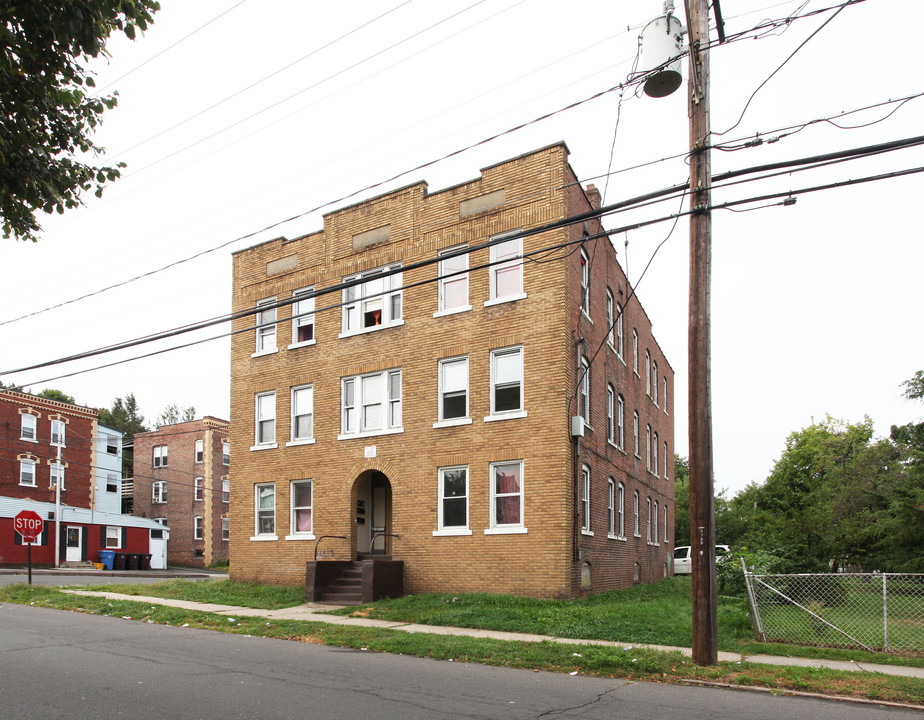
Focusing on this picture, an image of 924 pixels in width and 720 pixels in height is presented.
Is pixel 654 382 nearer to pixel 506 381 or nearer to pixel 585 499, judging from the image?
pixel 585 499

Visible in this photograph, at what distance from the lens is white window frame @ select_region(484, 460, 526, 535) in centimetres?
1891

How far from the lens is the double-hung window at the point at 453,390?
→ 20406 mm

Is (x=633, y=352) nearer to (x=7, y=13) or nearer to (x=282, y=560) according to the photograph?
(x=282, y=560)

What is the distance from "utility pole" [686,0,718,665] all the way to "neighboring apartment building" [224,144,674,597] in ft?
19.8

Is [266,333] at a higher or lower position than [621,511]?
higher

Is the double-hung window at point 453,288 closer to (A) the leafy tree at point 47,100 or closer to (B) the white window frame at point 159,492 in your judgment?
(A) the leafy tree at point 47,100

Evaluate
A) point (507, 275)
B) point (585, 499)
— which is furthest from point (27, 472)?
point (585, 499)

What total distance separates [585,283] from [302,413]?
8877 millimetres

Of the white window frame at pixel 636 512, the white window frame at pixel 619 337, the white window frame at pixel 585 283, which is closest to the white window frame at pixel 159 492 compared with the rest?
the white window frame at pixel 636 512

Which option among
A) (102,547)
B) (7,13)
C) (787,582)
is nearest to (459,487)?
(787,582)

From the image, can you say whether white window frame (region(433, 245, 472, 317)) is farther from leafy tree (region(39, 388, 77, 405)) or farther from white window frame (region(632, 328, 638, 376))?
leafy tree (region(39, 388, 77, 405))

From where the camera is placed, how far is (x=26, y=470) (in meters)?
46.1

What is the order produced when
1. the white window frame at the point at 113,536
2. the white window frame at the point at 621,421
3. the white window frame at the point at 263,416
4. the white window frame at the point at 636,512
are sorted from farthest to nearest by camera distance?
the white window frame at the point at 113,536 → the white window frame at the point at 636,512 → the white window frame at the point at 621,421 → the white window frame at the point at 263,416

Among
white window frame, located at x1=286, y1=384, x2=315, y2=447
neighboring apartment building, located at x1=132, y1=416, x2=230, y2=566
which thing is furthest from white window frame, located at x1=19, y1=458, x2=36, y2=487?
white window frame, located at x1=286, y1=384, x2=315, y2=447
